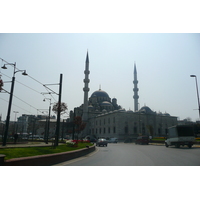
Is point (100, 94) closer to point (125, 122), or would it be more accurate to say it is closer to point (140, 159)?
point (125, 122)

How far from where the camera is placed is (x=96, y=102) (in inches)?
2968

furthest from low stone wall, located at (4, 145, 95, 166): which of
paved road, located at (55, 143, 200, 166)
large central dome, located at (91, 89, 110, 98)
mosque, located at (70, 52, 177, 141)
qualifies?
large central dome, located at (91, 89, 110, 98)

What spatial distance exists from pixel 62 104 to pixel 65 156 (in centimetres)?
715

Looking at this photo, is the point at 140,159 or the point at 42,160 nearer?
the point at 42,160

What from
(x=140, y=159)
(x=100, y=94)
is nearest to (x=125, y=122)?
(x=100, y=94)

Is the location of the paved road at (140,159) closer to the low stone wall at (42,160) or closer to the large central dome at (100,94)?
the low stone wall at (42,160)

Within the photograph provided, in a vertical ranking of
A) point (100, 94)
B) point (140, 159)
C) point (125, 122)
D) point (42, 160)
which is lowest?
point (140, 159)

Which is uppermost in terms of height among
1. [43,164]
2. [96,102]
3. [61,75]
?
[96,102]

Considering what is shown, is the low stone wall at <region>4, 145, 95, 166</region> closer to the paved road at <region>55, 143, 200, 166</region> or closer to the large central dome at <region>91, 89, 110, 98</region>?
the paved road at <region>55, 143, 200, 166</region>

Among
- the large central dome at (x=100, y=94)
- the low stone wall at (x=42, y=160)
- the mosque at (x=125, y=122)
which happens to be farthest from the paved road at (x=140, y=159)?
the large central dome at (x=100, y=94)

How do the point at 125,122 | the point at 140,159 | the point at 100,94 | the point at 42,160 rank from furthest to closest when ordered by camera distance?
the point at 100,94
the point at 125,122
the point at 140,159
the point at 42,160

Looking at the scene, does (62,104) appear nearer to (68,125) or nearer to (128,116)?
(128,116)

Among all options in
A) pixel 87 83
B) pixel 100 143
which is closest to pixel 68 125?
pixel 87 83

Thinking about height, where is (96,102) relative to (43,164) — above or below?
above
